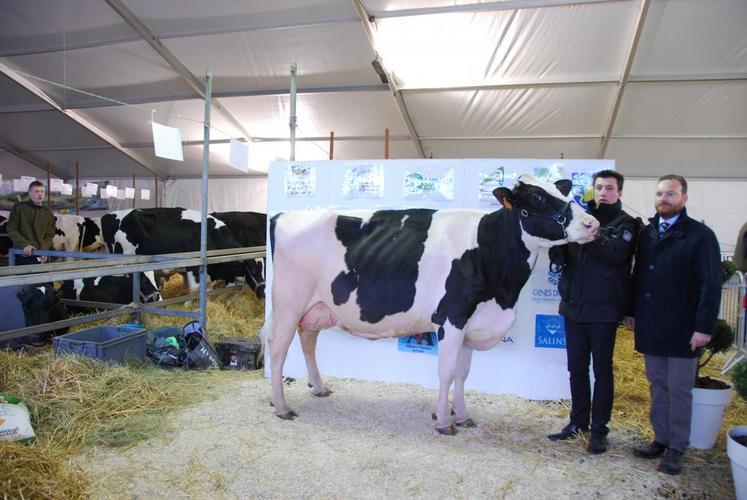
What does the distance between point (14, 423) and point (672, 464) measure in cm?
403

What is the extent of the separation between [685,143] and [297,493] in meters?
10.9

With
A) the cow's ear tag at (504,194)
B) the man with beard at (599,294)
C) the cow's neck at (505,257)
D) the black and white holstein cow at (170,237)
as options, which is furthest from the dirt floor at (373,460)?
the black and white holstein cow at (170,237)

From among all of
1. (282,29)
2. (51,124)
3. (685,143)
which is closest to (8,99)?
(51,124)

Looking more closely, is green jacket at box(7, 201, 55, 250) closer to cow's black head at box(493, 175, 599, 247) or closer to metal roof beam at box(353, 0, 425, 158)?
metal roof beam at box(353, 0, 425, 158)

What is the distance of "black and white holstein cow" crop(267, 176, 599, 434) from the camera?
Answer: 10.6ft

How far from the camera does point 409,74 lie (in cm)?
835

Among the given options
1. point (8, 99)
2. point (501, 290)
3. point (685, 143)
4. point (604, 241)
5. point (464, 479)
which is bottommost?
point (464, 479)

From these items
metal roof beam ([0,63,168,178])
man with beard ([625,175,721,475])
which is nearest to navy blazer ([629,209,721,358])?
man with beard ([625,175,721,475])

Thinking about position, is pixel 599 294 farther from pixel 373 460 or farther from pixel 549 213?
pixel 373 460

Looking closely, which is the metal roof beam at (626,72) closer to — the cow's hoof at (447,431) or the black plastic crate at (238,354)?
the cow's hoof at (447,431)

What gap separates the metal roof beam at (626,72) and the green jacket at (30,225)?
28.5ft

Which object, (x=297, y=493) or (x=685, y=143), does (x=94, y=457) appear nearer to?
(x=297, y=493)

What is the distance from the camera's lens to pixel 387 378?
14.4ft

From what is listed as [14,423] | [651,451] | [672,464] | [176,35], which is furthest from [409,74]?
[14,423]
